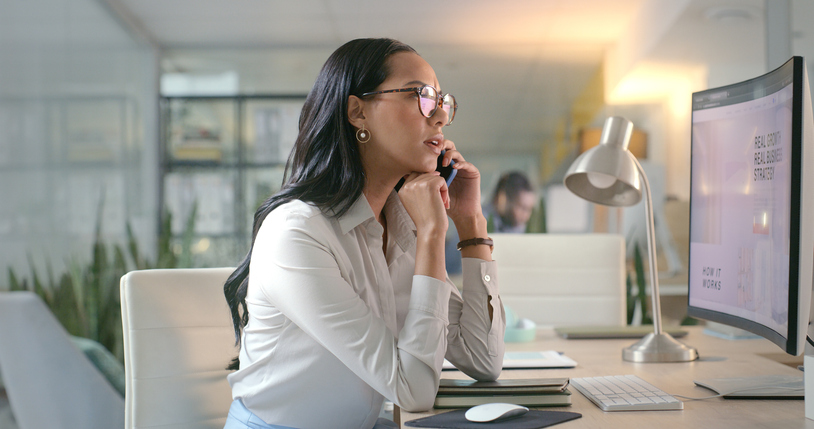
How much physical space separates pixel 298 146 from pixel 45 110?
7.95 ft

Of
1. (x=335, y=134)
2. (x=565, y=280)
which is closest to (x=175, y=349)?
(x=335, y=134)

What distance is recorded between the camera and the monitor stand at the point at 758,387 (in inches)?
39.6

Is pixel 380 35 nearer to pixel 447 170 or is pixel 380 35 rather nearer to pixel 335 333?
pixel 447 170

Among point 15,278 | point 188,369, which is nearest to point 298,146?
point 188,369

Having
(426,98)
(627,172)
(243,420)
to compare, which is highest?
(426,98)

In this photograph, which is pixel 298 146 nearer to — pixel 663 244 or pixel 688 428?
pixel 688 428

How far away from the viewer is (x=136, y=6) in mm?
4102

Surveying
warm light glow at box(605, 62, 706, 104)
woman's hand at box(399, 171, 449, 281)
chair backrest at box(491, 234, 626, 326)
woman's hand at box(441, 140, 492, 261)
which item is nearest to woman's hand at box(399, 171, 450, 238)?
woman's hand at box(399, 171, 449, 281)

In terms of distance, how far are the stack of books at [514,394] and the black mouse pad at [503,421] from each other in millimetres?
44

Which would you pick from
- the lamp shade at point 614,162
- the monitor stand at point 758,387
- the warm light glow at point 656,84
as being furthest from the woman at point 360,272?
the warm light glow at point 656,84

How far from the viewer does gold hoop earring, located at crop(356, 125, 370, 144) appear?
4.04 feet

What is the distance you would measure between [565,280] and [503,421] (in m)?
1.50

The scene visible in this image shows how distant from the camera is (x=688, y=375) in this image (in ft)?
4.02

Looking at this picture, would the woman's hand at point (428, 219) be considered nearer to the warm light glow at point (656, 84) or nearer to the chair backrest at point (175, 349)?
the chair backrest at point (175, 349)
